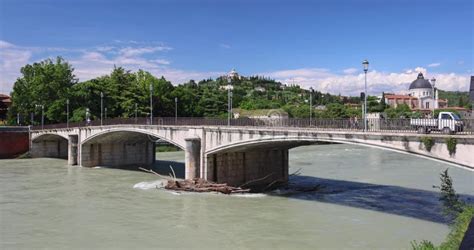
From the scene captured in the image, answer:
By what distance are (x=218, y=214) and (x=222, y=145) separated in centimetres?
703

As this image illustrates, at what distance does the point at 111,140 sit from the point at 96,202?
73.4 ft

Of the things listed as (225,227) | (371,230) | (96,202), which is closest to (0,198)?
(96,202)

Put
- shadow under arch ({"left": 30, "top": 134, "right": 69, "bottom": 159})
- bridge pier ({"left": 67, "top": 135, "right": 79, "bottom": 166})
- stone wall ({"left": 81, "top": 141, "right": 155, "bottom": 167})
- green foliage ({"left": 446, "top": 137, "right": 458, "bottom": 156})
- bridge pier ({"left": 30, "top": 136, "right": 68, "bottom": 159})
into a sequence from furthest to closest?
bridge pier ({"left": 30, "top": 136, "right": 68, "bottom": 159}) → shadow under arch ({"left": 30, "top": 134, "right": 69, "bottom": 159}) → bridge pier ({"left": 67, "top": 135, "right": 79, "bottom": 166}) → stone wall ({"left": 81, "top": 141, "right": 155, "bottom": 167}) → green foliage ({"left": 446, "top": 137, "right": 458, "bottom": 156})

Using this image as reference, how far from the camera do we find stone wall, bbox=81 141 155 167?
4766 centimetres

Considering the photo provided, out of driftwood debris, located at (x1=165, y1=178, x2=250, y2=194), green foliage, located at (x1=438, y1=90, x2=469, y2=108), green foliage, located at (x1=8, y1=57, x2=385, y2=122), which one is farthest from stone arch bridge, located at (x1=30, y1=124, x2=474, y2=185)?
green foliage, located at (x1=438, y1=90, x2=469, y2=108)

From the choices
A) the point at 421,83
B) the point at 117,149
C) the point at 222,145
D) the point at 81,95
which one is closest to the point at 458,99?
the point at 421,83

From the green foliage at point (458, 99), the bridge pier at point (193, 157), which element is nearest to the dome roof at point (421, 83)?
the green foliage at point (458, 99)

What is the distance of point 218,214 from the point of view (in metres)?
23.5

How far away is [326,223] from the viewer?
21.4 meters

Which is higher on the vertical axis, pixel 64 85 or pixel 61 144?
pixel 64 85

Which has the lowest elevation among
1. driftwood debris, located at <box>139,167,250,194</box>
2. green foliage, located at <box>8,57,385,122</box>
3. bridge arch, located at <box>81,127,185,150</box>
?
driftwood debris, located at <box>139,167,250,194</box>

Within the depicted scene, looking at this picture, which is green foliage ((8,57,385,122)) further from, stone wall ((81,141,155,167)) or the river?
the river

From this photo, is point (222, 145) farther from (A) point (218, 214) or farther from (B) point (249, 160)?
(A) point (218, 214)

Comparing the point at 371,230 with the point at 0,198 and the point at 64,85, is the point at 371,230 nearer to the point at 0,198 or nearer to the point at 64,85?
the point at 0,198
